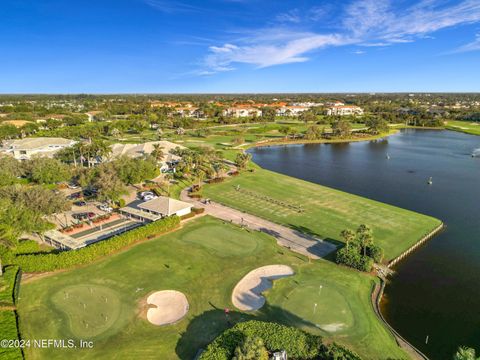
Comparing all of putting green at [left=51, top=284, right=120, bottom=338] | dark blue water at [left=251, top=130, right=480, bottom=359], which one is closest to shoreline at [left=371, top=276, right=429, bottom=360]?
dark blue water at [left=251, top=130, right=480, bottom=359]

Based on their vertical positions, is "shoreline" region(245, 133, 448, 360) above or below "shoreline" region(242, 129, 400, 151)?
below

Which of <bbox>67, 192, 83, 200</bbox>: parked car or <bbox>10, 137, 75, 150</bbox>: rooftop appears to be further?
<bbox>10, 137, 75, 150</bbox>: rooftop

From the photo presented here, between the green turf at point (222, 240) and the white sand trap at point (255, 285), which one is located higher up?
the green turf at point (222, 240)

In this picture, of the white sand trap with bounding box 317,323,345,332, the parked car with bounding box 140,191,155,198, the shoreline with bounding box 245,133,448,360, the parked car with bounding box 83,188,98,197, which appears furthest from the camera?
the parked car with bounding box 83,188,98,197

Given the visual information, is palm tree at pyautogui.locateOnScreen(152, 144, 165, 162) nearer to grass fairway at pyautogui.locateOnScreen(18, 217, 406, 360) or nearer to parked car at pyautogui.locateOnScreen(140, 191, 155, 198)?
parked car at pyautogui.locateOnScreen(140, 191, 155, 198)

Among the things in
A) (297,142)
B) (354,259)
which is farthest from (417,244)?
(297,142)

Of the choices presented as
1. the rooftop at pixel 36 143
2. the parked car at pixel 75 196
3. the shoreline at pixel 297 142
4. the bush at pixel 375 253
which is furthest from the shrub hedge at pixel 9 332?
the shoreline at pixel 297 142

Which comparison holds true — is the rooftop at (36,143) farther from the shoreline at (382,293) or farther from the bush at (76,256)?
the shoreline at (382,293)
